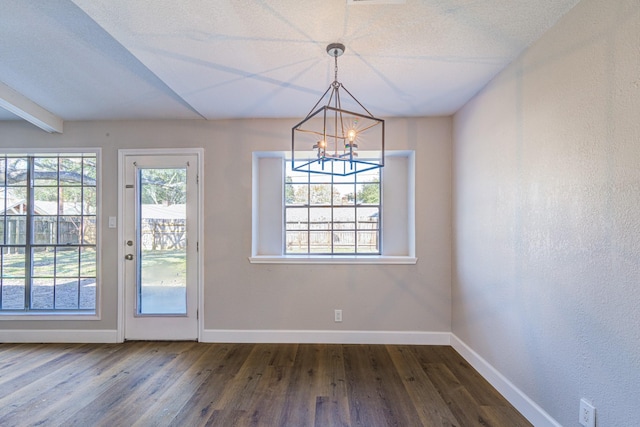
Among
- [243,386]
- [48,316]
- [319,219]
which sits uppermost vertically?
[319,219]

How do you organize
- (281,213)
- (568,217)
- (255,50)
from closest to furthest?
(568,217), (255,50), (281,213)

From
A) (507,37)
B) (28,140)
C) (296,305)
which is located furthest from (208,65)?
(28,140)

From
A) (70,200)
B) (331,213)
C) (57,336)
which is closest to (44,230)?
(70,200)

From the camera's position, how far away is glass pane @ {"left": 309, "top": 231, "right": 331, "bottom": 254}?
11.8ft

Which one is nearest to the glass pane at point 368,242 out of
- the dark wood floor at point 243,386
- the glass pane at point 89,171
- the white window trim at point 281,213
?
the white window trim at point 281,213

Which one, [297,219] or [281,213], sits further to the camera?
[297,219]

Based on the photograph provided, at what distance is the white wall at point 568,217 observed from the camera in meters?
1.30

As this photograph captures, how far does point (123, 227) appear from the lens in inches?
126

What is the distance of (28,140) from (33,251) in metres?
1.25

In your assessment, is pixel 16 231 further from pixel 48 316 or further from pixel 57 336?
pixel 57 336

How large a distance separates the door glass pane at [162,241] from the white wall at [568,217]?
9.90ft

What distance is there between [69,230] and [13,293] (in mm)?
960

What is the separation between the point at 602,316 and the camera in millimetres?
1402

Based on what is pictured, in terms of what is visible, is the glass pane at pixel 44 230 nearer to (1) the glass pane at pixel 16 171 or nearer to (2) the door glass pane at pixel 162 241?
(1) the glass pane at pixel 16 171
